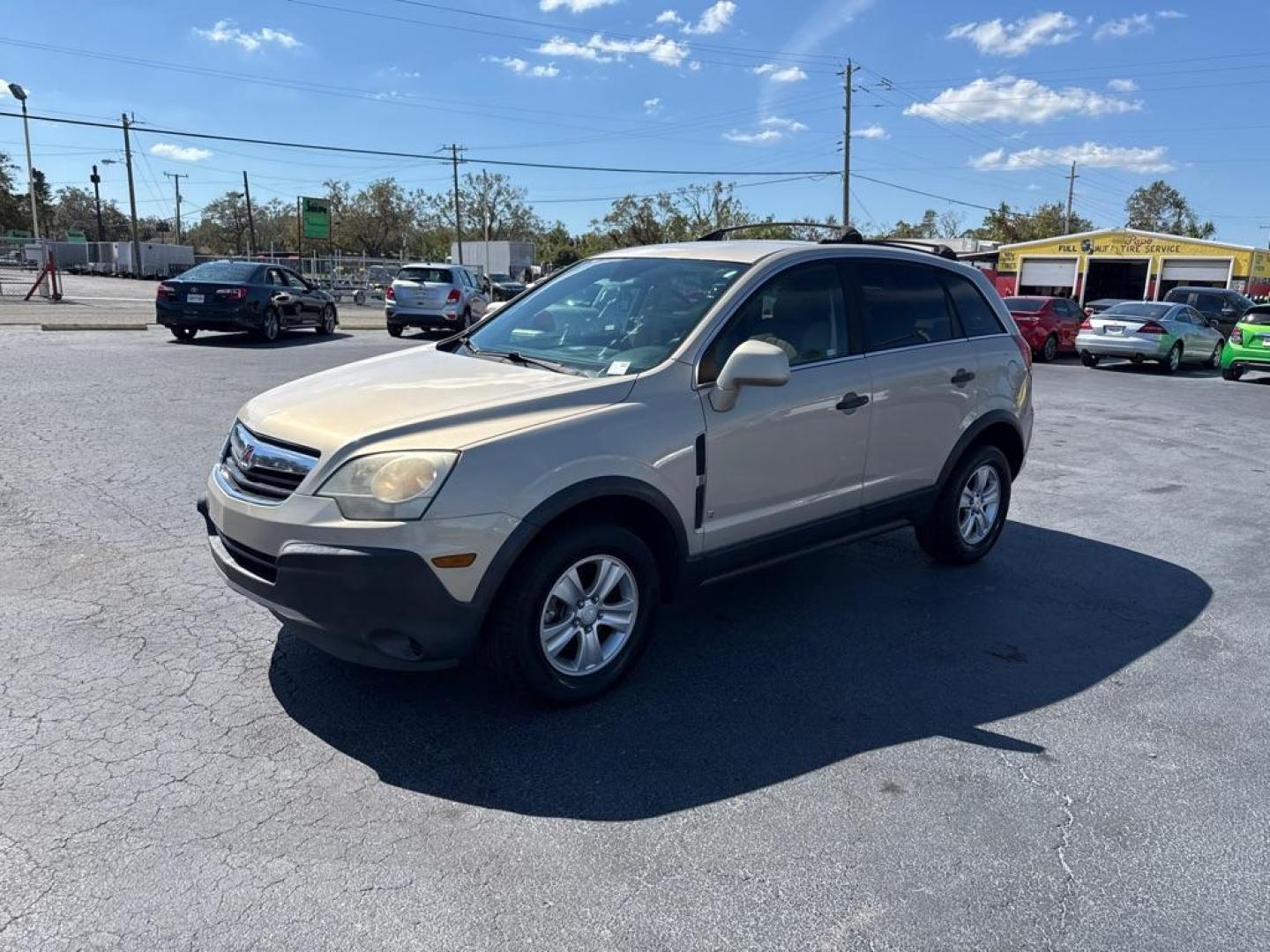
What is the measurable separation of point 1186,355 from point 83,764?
21835mm

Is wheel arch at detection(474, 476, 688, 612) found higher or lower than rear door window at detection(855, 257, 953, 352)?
lower

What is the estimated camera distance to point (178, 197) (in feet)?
343

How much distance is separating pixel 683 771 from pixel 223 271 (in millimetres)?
17043

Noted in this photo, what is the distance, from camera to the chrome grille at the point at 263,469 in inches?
131

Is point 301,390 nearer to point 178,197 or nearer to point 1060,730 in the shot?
point 1060,730

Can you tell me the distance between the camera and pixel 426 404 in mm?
3500

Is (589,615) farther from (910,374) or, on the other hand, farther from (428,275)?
(428,275)

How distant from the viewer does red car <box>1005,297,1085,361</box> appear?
20.5 m

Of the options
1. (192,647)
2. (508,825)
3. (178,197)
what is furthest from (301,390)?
(178,197)

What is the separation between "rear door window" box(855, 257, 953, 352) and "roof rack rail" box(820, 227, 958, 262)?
0.22 meters

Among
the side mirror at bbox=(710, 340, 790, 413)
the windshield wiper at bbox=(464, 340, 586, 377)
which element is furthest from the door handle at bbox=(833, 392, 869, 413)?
the windshield wiper at bbox=(464, 340, 586, 377)

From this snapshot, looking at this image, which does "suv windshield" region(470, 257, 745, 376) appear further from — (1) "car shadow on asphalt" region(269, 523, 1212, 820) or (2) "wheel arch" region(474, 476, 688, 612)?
(1) "car shadow on asphalt" region(269, 523, 1212, 820)

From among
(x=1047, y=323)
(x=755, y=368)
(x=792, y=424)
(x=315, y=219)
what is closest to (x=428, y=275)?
(x=1047, y=323)

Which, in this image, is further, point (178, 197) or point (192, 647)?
point (178, 197)
